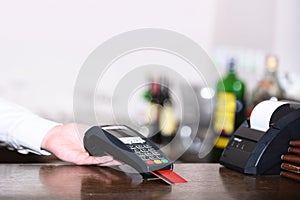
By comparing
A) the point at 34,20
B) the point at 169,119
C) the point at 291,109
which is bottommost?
the point at 169,119

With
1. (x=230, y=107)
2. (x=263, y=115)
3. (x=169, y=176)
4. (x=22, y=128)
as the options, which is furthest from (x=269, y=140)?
(x=230, y=107)

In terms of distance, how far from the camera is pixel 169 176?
2.83ft

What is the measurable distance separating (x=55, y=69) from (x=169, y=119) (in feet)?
2.09

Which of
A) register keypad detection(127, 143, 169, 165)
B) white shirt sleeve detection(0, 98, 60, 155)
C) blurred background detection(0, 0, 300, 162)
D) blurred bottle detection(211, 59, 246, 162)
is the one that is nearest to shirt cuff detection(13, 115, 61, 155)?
white shirt sleeve detection(0, 98, 60, 155)

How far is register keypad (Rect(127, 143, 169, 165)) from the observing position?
0.86m

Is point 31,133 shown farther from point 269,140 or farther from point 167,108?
point 167,108

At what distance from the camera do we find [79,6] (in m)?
2.52

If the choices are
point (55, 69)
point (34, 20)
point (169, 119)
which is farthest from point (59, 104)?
point (169, 119)

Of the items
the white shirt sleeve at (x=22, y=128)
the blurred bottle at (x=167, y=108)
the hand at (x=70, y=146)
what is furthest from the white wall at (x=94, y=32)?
the hand at (x=70, y=146)

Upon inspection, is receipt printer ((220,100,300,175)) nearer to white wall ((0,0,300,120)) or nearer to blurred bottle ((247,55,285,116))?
blurred bottle ((247,55,285,116))

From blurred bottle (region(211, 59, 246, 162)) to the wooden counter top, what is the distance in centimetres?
103

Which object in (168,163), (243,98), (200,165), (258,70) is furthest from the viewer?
(258,70)

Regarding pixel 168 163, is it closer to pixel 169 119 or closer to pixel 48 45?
pixel 169 119

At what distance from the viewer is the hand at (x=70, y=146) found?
3.15ft
